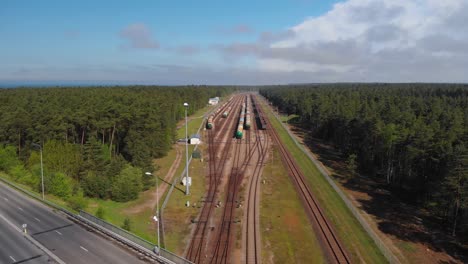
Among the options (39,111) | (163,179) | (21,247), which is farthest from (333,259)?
(39,111)

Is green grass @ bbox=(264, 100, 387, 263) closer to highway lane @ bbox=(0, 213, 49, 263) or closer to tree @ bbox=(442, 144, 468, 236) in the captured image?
tree @ bbox=(442, 144, 468, 236)

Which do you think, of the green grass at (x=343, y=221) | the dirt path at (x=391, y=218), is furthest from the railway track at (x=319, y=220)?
the dirt path at (x=391, y=218)

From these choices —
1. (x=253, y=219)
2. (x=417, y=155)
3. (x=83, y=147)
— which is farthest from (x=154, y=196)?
(x=417, y=155)

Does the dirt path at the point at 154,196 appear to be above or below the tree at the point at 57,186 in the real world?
below

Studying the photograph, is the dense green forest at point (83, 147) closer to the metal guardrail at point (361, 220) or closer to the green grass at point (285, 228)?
the green grass at point (285, 228)

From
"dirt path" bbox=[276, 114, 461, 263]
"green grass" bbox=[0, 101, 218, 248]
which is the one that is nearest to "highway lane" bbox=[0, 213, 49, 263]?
"green grass" bbox=[0, 101, 218, 248]

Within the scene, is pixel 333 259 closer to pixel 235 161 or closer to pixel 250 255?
pixel 250 255

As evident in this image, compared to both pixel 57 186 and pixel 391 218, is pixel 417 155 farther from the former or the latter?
pixel 57 186
